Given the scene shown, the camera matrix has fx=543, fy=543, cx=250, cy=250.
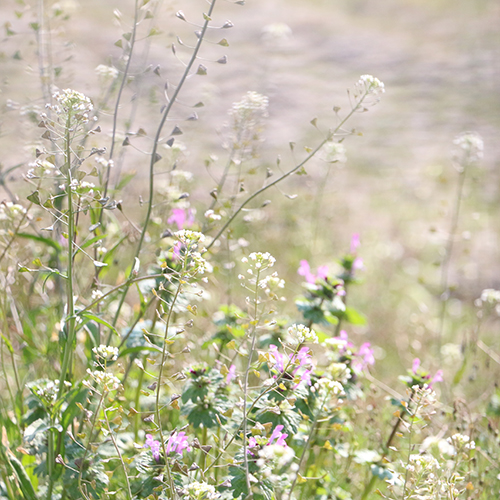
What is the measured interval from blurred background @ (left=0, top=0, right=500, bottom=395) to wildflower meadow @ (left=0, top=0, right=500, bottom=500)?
1.6 inches

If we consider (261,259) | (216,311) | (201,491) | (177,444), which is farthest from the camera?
(216,311)

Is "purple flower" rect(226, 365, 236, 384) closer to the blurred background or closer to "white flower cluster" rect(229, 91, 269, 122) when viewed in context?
the blurred background

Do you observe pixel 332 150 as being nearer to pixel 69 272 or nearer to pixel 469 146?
pixel 469 146

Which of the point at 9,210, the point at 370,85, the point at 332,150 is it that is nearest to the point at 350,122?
the point at 332,150

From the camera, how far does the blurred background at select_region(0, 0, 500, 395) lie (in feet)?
8.46

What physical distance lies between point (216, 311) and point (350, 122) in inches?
198

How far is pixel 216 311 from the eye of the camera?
3246 millimetres

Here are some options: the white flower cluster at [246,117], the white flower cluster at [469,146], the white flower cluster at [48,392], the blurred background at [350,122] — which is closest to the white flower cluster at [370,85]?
the blurred background at [350,122]

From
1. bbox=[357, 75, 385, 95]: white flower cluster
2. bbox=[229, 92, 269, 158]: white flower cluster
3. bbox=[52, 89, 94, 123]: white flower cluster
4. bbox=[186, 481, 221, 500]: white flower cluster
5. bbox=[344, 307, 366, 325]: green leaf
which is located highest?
bbox=[357, 75, 385, 95]: white flower cluster

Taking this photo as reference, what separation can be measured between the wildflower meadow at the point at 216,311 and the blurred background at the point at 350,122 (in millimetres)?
41

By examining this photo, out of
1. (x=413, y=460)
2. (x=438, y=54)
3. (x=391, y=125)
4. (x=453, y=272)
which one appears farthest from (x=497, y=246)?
(x=438, y=54)

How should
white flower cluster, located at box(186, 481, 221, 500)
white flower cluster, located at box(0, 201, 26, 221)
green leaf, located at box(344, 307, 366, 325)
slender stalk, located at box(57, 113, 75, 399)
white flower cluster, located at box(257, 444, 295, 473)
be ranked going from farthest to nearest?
green leaf, located at box(344, 307, 366, 325) < white flower cluster, located at box(0, 201, 26, 221) < slender stalk, located at box(57, 113, 75, 399) < white flower cluster, located at box(186, 481, 221, 500) < white flower cluster, located at box(257, 444, 295, 473)

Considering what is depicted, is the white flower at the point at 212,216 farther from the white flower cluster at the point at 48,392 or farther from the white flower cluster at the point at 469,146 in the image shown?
the white flower cluster at the point at 469,146

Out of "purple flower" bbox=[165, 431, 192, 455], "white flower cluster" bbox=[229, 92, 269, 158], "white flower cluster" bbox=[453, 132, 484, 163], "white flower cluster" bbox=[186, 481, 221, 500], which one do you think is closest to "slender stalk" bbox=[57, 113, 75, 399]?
"purple flower" bbox=[165, 431, 192, 455]
